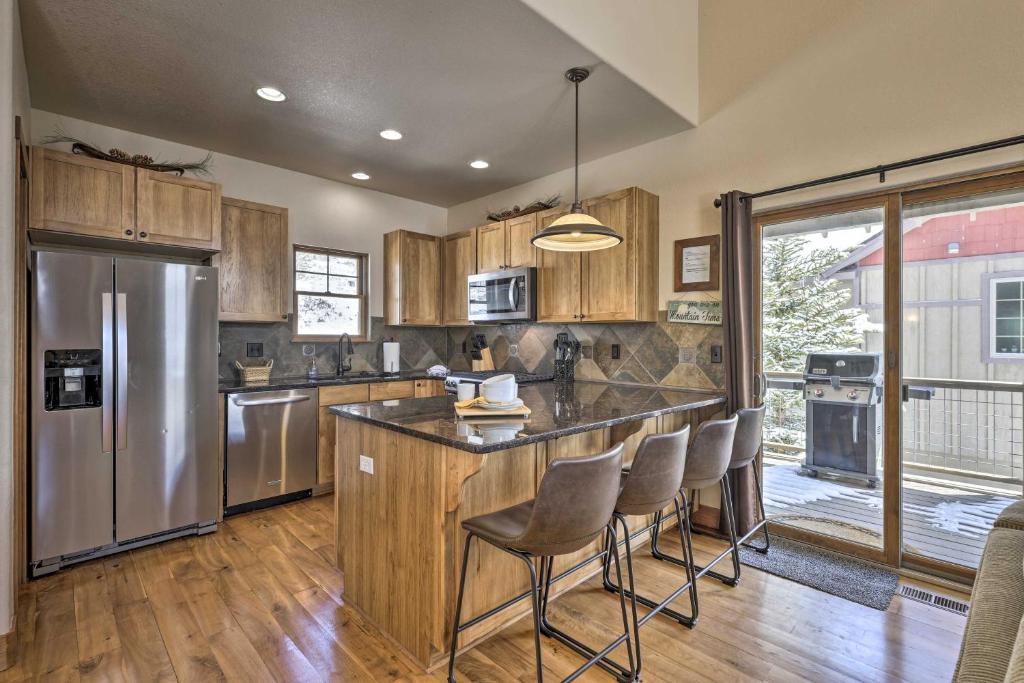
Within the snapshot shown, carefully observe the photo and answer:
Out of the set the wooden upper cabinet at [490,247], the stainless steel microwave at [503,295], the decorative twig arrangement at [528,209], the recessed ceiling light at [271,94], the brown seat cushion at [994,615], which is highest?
the recessed ceiling light at [271,94]

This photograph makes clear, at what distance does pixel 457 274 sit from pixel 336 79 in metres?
2.30

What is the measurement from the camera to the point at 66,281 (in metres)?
2.61

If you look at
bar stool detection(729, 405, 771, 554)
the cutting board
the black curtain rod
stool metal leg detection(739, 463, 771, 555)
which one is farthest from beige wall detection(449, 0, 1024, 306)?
the cutting board

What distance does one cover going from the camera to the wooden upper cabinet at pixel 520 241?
4.02 metres

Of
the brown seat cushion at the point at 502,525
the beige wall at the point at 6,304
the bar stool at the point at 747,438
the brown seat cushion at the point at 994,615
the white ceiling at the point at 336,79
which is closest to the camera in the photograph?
the brown seat cushion at the point at 994,615

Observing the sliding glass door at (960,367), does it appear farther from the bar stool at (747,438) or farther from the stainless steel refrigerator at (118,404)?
the stainless steel refrigerator at (118,404)

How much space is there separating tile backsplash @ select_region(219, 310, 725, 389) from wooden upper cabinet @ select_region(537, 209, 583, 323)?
0.33 m

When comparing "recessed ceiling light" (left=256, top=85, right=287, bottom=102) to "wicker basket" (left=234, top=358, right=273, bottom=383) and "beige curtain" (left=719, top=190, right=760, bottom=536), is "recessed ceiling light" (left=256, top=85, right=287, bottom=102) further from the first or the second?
"beige curtain" (left=719, top=190, right=760, bottom=536)

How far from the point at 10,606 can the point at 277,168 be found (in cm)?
331

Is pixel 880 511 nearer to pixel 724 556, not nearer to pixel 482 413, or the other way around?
pixel 724 556

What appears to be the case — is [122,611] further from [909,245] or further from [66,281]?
[909,245]

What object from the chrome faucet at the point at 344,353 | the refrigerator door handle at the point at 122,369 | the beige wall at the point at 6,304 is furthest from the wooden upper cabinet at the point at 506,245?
the beige wall at the point at 6,304

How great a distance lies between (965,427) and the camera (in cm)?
245

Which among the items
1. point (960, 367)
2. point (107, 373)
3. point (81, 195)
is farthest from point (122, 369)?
point (960, 367)
